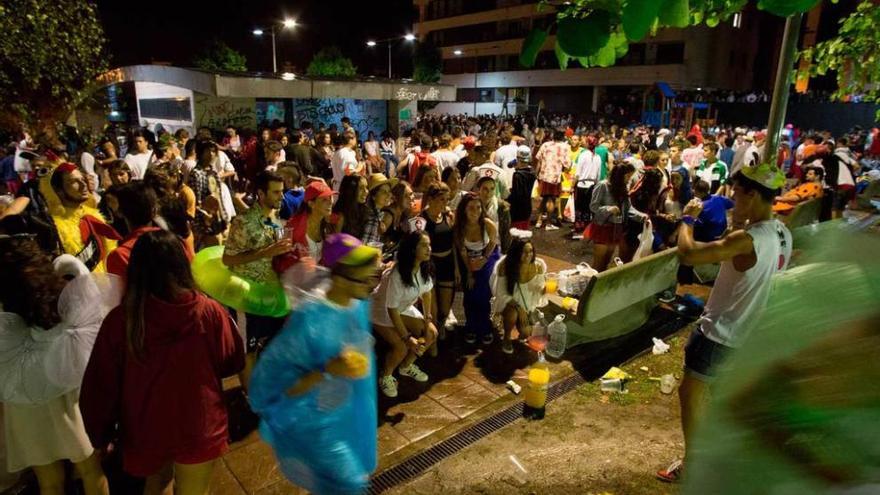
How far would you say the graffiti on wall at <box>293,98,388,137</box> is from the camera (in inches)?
921

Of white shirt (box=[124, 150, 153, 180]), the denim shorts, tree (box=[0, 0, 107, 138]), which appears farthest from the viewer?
tree (box=[0, 0, 107, 138])

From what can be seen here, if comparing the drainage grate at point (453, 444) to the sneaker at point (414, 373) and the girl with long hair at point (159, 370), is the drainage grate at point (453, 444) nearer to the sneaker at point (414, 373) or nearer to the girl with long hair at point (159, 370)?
the sneaker at point (414, 373)

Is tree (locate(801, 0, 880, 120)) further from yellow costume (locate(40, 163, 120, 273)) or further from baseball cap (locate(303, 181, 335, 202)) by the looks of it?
yellow costume (locate(40, 163, 120, 273))

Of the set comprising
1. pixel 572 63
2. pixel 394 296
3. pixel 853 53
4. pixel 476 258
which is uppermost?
pixel 572 63

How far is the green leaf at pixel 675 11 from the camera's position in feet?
5.95

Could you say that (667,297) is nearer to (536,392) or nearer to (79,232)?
(536,392)

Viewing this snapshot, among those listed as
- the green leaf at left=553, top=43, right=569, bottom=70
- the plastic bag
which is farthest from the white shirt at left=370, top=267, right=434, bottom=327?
the plastic bag

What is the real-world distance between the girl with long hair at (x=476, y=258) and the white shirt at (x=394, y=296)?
0.85 m

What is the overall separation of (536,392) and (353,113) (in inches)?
858

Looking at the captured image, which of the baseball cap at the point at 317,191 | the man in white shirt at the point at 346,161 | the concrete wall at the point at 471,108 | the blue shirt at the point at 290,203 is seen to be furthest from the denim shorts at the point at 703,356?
the concrete wall at the point at 471,108

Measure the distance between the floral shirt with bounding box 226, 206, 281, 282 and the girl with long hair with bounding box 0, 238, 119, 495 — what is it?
1135 millimetres

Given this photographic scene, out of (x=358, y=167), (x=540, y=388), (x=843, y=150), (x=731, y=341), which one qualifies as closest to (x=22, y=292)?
(x=540, y=388)

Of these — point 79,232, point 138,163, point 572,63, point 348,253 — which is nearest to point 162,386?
point 348,253

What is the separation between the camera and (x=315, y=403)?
232 centimetres
